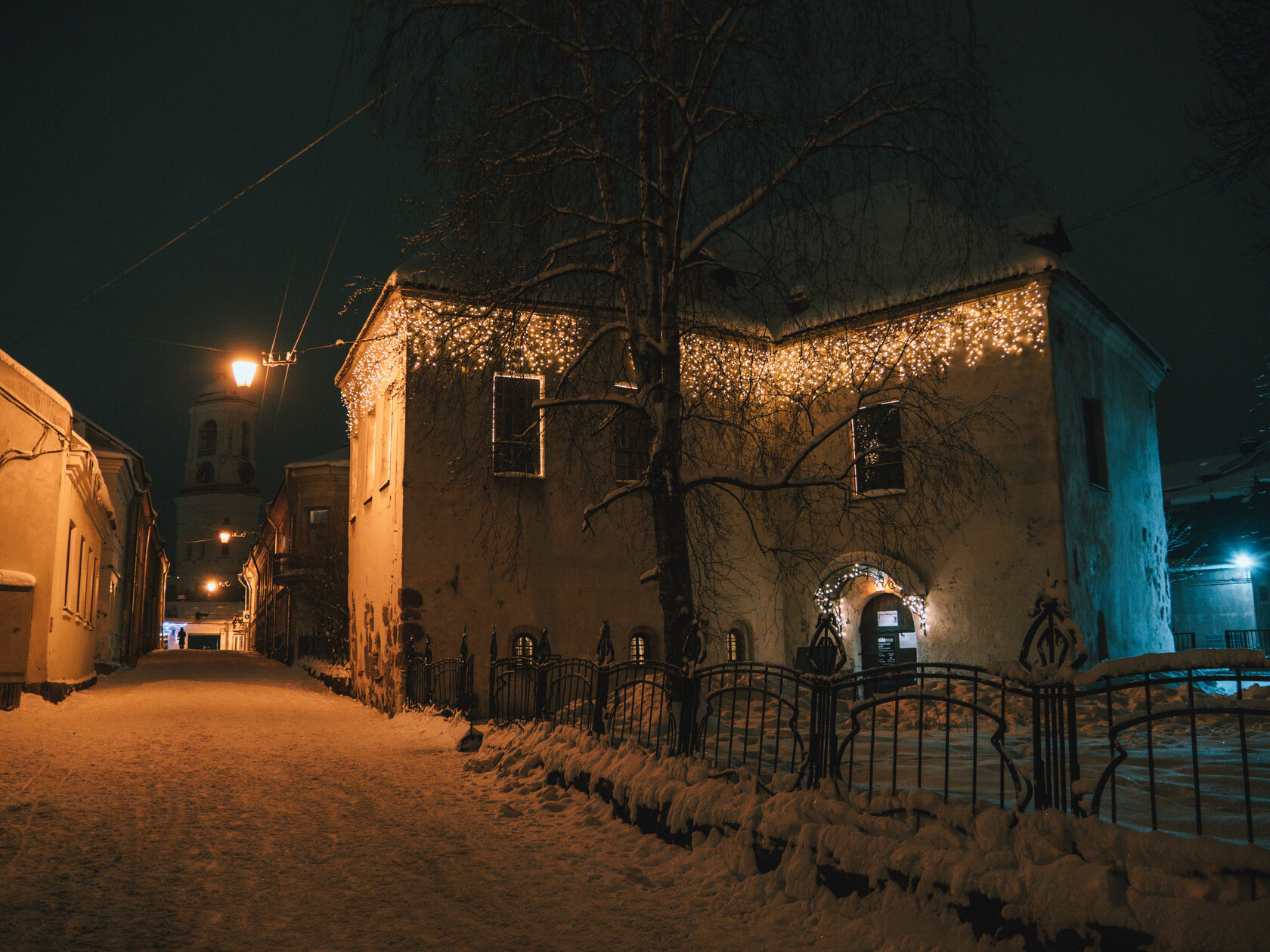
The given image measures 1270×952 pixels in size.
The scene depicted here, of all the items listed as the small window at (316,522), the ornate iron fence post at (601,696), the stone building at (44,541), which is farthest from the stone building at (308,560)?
the ornate iron fence post at (601,696)

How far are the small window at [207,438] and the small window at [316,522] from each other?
44.4 meters

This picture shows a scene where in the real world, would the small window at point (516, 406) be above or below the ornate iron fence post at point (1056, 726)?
above

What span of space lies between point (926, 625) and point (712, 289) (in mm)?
8045

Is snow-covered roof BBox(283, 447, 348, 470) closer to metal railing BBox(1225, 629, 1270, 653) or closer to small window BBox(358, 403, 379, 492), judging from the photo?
small window BBox(358, 403, 379, 492)

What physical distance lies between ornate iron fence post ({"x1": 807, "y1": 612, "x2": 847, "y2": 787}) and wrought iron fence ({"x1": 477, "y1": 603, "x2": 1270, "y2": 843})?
0.01 meters

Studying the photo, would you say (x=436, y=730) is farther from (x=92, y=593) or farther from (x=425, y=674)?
(x=92, y=593)

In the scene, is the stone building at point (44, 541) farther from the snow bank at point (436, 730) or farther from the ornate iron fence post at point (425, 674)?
the ornate iron fence post at point (425, 674)

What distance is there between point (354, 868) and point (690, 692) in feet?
9.67

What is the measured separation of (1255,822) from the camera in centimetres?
568

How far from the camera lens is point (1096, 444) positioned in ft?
56.7

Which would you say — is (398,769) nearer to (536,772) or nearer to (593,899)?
(536,772)

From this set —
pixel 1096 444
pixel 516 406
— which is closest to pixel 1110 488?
pixel 1096 444

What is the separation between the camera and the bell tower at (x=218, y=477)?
233ft

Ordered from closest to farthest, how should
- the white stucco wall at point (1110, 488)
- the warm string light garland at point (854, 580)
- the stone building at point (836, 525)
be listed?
the stone building at point (836, 525) < the white stucco wall at point (1110, 488) < the warm string light garland at point (854, 580)
